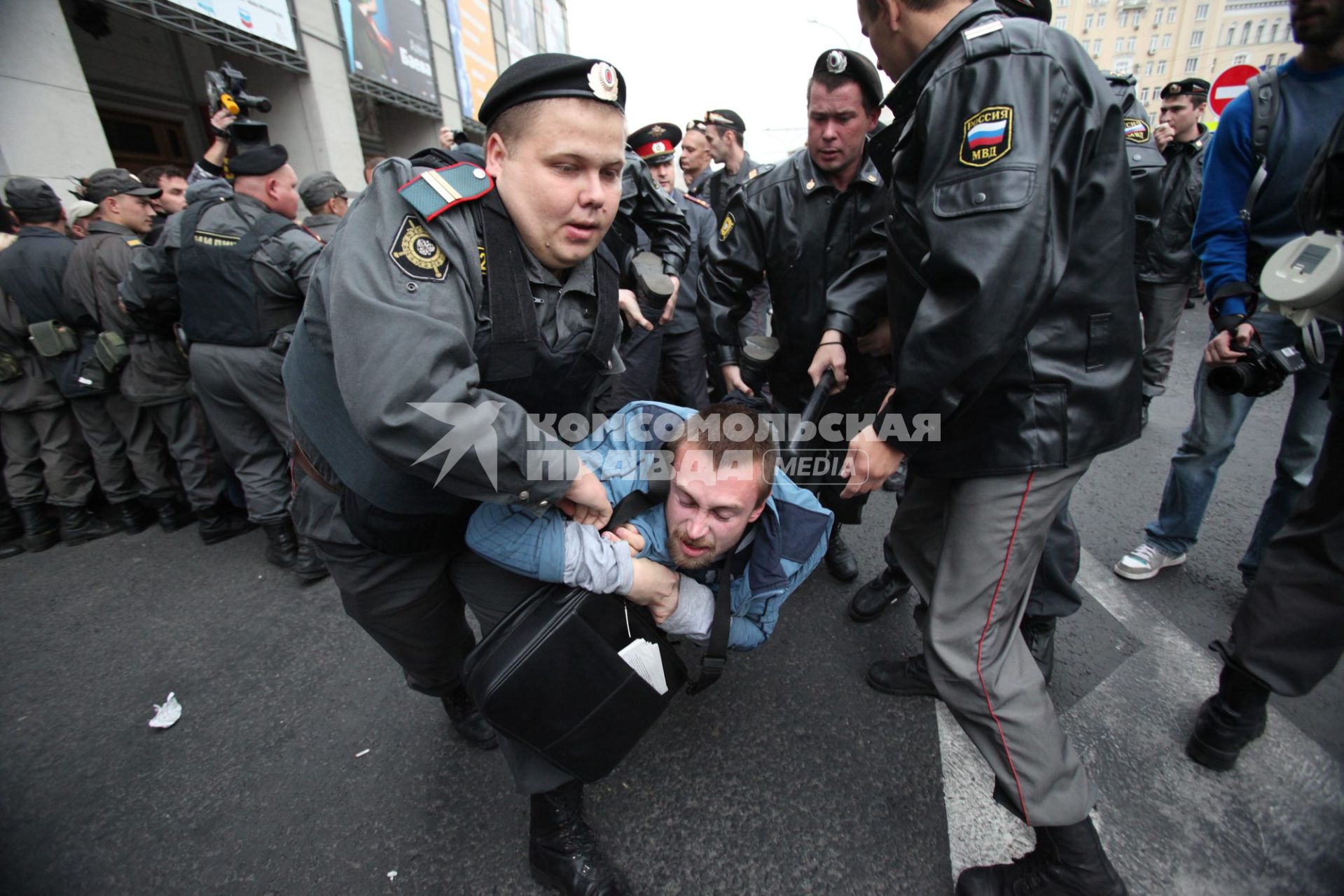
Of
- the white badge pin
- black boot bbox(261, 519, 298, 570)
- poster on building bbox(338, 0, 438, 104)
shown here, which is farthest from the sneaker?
poster on building bbox(338, 0, 438, 104)

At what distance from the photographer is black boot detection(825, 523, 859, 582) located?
2.83 m

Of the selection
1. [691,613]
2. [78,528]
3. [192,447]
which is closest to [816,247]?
[691,613]

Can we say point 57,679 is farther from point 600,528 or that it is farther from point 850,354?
point 850,354

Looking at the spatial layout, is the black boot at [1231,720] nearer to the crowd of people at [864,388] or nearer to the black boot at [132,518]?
the crowd of people at [864,388]

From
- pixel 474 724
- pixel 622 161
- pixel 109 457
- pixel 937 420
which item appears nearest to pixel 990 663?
pixel 937 420

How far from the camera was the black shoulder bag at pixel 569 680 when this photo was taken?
4.21 ft

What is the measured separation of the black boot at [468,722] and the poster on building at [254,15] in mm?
7299

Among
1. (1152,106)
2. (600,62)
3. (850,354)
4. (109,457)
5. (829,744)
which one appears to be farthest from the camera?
(1152,106)

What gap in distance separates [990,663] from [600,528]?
3.28 ft

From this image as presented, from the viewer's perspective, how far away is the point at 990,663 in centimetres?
144

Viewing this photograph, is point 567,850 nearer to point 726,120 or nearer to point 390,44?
point 726,120

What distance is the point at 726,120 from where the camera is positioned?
18.0 feet

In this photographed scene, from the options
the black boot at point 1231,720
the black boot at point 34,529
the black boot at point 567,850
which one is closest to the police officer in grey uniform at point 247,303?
the black boot at point 34,529

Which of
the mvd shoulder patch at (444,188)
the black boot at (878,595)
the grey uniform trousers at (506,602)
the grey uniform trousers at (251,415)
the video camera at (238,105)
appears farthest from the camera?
the video camera at (238,105)
